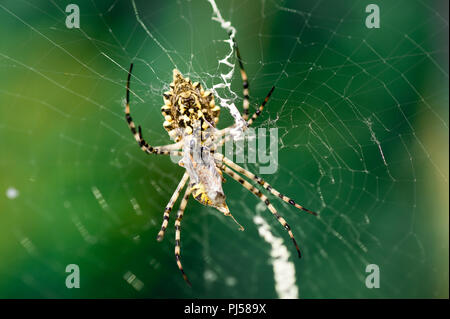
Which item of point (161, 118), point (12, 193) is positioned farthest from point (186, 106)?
point (12, 193)

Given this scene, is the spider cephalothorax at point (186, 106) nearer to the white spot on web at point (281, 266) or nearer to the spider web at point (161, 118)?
the spider web at point (161, 118)

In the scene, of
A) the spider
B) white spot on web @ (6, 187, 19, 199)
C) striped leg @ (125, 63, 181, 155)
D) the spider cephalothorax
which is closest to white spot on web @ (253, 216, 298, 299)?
the spider

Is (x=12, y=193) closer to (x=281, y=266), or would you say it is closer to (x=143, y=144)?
(x=143, y=144)

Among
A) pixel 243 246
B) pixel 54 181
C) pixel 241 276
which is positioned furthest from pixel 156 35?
pixel 241 276

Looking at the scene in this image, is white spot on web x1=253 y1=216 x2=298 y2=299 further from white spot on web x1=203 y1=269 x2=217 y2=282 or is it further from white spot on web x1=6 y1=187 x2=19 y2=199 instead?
white spot on web x1=6 y1=187 x2=19 y2=199

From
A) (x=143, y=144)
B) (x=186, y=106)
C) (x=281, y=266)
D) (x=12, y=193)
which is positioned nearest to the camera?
(x=186, y=106)

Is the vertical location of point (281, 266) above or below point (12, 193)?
below

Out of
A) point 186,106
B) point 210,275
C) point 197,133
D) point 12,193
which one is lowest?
point 210,275
